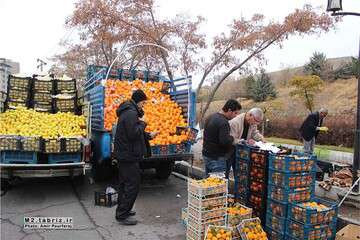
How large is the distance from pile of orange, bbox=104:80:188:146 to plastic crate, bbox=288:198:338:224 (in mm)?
3355

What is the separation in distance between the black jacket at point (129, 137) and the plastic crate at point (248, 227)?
186cm

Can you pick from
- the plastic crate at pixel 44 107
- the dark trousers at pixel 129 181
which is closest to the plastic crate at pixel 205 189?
the dark trousers at pixel 129 181

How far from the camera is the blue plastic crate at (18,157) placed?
6.91 metres

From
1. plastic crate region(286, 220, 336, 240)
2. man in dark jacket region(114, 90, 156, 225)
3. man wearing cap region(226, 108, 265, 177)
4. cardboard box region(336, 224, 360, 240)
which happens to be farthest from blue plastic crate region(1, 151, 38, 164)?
cardboard box region(336, 224, 360, 240)

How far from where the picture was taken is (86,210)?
21.5 feet

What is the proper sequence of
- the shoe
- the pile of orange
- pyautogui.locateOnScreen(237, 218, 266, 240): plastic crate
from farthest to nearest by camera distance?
the pile of orange, the shoe, pyautogui.locateOnScreen(237, 218, 266, 240): plastic crate

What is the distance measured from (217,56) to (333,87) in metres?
24.7

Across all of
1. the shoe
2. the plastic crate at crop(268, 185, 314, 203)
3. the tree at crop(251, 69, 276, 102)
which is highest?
the tree at crop(251, 69, 276, 102)

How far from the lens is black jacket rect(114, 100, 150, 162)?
18.0 feet

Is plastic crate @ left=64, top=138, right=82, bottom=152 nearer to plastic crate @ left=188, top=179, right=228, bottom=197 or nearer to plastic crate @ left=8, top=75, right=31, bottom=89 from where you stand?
plastic crate @ left=188, top=179, right=228, bottom=197

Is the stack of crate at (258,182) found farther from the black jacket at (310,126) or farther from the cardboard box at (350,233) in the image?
the black jacket at (310,126)

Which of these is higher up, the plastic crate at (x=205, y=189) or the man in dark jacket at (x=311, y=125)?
the man in dark jacket at (x=311, y=125)

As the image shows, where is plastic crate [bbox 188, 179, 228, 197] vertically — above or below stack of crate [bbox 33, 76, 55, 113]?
below

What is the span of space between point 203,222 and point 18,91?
6.84 m
